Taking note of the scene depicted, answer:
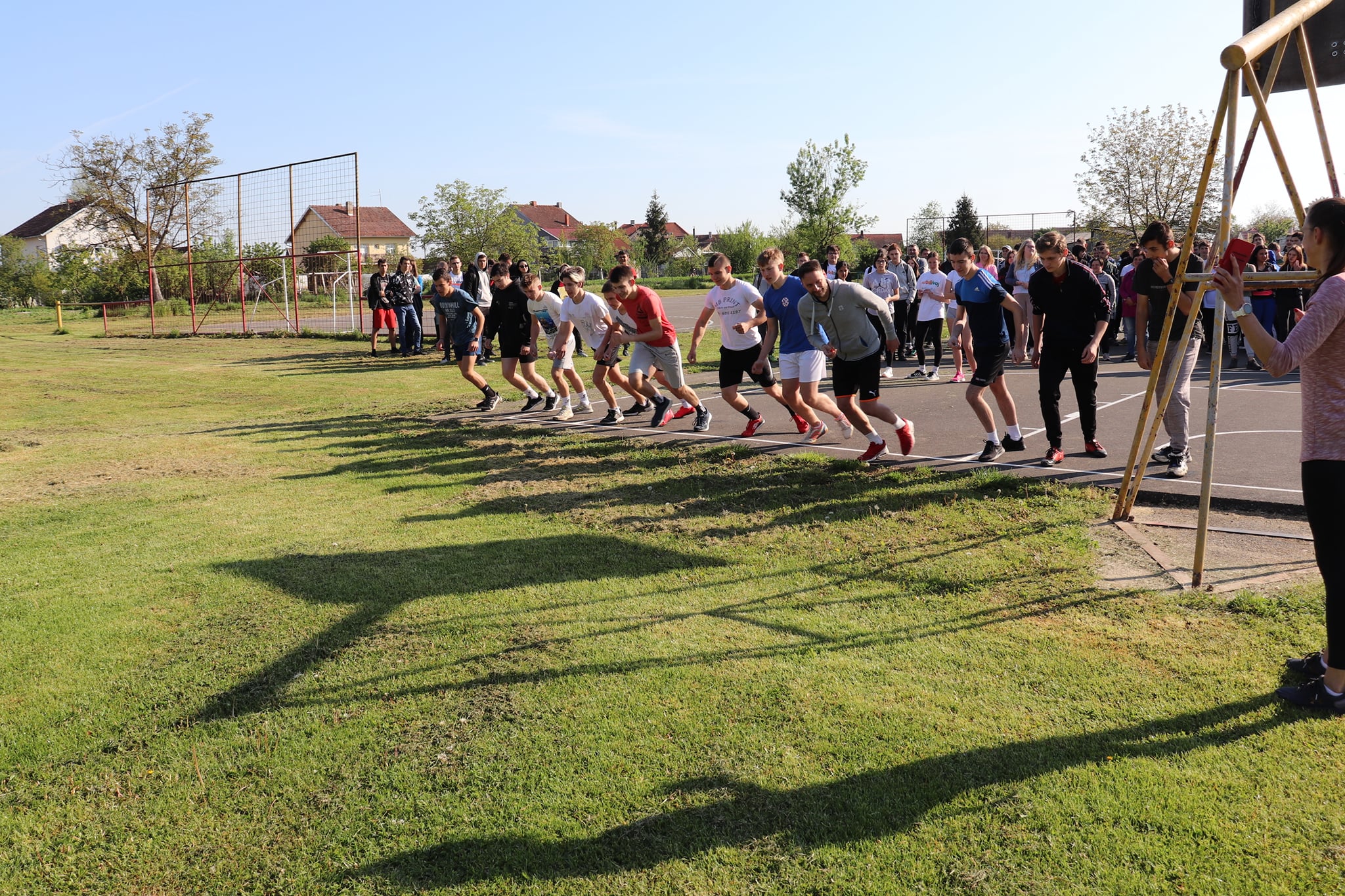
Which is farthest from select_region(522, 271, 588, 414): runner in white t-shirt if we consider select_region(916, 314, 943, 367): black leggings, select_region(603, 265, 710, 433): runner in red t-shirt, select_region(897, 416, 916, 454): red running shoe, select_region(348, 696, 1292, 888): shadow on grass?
select_region(348, 696, 1292, 888): shadow on grass

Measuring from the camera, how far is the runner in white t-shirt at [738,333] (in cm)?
1020

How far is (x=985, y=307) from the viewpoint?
28.7 feet

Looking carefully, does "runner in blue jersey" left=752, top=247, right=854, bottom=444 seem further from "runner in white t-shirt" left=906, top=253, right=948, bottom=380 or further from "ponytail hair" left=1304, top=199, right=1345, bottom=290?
"runner in white t-shirt" left=906, top=253, right=948, bottom=380

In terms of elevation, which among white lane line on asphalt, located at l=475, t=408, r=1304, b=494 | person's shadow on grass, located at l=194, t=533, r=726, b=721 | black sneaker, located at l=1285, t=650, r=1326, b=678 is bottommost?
person's shadow on grass, located at l=194, t=533, r=726, b=721

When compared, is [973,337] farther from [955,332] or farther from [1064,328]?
[955,332]

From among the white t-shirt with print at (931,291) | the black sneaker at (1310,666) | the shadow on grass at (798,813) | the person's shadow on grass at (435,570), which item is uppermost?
the white t-shirt with print at (931,291)

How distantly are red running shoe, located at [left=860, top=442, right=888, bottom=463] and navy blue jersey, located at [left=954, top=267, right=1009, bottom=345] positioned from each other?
135 centimetres

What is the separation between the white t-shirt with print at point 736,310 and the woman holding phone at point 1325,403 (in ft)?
21.6

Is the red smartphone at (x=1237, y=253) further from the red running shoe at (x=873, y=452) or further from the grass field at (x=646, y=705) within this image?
the red running shoe at (x=873, y=452)

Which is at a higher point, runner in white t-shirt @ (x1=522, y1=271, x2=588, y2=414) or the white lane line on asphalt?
runner in white t-shirt @ (x1=522, y1=271, x2=588, y2=414)

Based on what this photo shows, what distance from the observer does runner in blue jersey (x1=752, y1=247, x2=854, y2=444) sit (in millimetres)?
9453

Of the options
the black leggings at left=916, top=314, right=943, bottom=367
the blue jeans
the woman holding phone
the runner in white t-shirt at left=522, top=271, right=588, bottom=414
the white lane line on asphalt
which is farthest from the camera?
the blue jeans

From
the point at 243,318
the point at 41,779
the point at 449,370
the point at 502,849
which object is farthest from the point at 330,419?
the point at 243,318

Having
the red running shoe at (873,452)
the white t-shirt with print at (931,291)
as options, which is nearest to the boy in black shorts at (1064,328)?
the red running shoe at (873,452)
